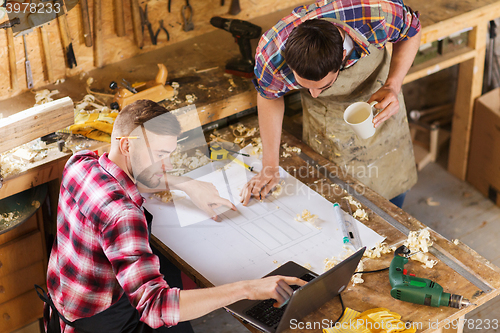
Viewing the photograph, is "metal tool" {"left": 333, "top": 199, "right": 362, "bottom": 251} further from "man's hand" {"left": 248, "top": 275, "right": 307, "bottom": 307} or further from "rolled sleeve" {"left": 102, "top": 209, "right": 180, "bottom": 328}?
"rolled sleeve" {"left": 102, "top": 209, "right": 180, "bottom": 328}

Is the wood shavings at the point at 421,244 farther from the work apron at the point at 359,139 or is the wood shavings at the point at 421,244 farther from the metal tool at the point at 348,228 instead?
the work apron at the point at 359,139

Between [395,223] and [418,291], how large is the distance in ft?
1.16

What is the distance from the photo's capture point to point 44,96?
2307 mm

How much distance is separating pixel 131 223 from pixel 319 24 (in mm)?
815

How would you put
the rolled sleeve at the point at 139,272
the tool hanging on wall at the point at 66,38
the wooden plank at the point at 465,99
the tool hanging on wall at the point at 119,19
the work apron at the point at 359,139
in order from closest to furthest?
the rolled sleeve at the point at 139,272, the work apron at the point at 359,139, the tool hanging on wall at the point at 66,38, the tool hanging on wall at the point at 119,19, the wooden plank at the point at 465,99

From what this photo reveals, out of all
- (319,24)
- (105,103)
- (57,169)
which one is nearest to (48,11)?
(105,103)

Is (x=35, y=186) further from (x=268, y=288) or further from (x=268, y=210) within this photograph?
(x=268, y=288)

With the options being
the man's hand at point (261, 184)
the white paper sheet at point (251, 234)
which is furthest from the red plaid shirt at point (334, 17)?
the white paper sheet at point (251, 234)

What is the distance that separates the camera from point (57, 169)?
6.40 feet

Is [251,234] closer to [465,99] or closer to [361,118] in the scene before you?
[361,118]

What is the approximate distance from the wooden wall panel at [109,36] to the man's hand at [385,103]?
1169mm

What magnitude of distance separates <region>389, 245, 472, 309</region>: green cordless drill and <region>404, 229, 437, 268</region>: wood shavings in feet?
0.35

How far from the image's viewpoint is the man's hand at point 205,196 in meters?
1.87

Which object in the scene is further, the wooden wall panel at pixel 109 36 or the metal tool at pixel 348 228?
the wooden wall panel at pixel 109 36
